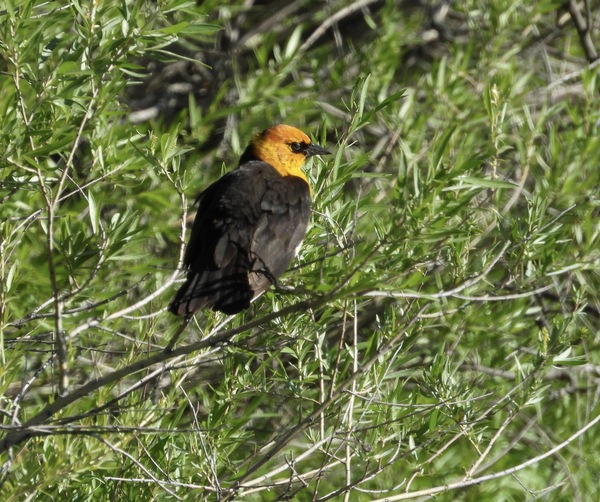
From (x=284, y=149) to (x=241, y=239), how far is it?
3.12ft

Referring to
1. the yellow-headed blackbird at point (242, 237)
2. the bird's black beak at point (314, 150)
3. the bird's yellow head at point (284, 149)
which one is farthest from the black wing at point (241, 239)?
the bird's yellow head at point (284, 149)

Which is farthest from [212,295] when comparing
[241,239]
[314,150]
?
[314,150]

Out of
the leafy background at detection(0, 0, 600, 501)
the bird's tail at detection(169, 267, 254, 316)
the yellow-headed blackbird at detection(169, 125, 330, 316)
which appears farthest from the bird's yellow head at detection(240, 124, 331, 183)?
the bird's tail at detection(169, 267, 254, 316)

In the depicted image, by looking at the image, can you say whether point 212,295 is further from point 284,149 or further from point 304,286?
point 284,149

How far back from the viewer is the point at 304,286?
9.54ft

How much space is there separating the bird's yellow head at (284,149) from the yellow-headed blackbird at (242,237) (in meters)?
0.30

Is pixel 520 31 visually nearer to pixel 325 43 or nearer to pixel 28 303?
pixel 325 43

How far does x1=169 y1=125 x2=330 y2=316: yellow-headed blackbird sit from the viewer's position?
3.30 m

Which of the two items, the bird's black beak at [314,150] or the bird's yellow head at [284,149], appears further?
the bird's yellow head at [284,149]

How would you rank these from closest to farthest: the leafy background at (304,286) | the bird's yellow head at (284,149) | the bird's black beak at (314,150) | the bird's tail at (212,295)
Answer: the leafy background at (304,286)
the bird's tail at (212,295)
the bird's black beak at (314,150)
the bird's yellow head at (284,149)

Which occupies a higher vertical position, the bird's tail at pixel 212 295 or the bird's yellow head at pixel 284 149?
the bird's tail at pixel 212 295

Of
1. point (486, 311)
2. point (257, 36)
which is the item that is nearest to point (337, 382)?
point (486, 311)

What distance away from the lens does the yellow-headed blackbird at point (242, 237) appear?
3.30 metres

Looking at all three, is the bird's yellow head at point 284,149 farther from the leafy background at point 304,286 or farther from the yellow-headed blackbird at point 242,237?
the leafy background at point 304,286
